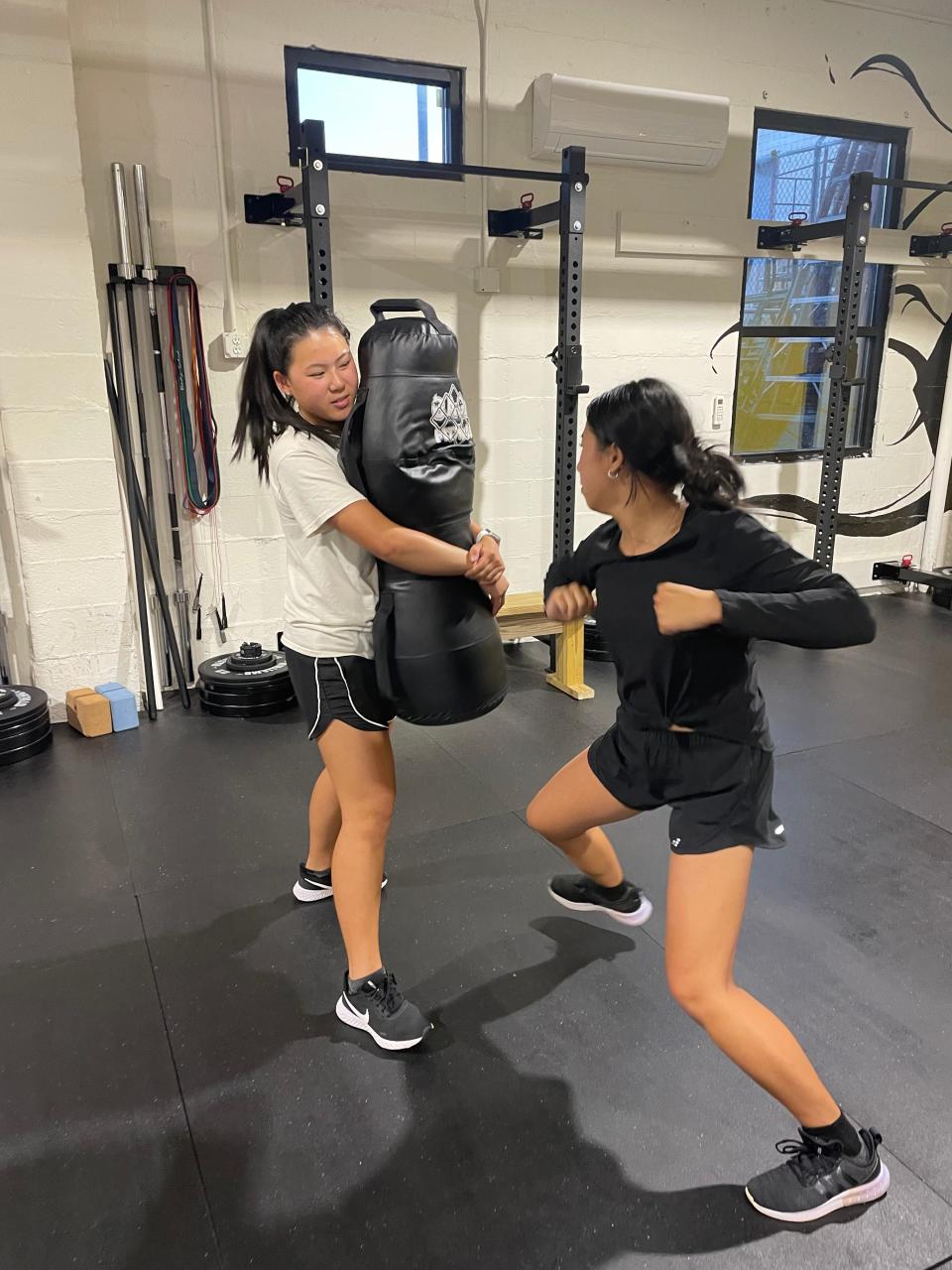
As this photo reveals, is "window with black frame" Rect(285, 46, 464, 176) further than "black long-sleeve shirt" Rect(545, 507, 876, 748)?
Yes

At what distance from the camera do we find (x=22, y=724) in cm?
325

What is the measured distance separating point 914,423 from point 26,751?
16.9 ft

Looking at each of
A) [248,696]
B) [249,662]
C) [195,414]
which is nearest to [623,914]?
[248,696]

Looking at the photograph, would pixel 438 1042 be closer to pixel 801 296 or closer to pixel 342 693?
pixel 342 693

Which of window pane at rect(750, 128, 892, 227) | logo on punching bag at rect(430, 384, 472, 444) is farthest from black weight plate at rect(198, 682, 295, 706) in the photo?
window pane at rect(750, 128, 892, 227)

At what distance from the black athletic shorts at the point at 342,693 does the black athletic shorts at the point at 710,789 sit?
551mm

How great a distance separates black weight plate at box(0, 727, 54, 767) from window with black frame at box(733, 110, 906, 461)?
380cm

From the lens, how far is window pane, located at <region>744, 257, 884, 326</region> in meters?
4.91

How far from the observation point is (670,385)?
1439mm

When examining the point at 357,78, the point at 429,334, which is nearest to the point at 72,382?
the point at 357,78

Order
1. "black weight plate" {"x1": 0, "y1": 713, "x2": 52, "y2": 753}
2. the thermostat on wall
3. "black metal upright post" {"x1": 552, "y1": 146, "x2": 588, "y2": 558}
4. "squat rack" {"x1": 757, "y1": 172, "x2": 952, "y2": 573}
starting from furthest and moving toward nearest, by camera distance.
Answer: the thermostat on wall, "squat rack" {"x1": 757, "y1": 172, "x2": 952, "y2": 573}, "black metal upright post" {"x1": 552, "y1": 146, "x2": 588, "y2": 558}, "black weight plate" {"x1": 0, "y1": 713, "x2": 52, "y2": 753}

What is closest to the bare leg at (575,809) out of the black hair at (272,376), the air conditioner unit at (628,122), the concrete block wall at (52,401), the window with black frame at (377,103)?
the black hair at (272,376)

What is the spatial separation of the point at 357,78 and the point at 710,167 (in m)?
1.75

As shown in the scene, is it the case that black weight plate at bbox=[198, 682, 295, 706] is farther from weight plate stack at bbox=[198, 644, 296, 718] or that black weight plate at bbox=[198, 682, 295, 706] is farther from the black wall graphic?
the black wall graphic
